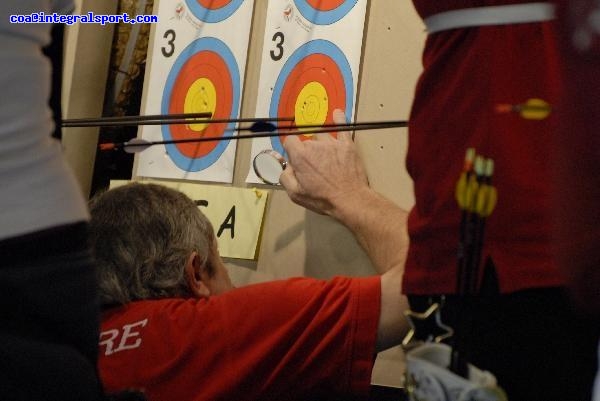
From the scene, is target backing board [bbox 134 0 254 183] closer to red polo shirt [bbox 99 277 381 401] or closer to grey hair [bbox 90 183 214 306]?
grey hair [bbox 90 183 214 306]

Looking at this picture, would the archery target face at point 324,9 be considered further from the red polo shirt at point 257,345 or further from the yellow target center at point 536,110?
the yellow target center at point 536,110

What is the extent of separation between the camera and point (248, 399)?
118 centimetres

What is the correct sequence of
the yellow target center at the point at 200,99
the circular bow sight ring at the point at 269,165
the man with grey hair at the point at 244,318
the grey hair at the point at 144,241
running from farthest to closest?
the yellow target center at the point at 200,99 → the circular bow sight ring at the point at 269,165 → the grey hair at the point at 144,241 → the man with grey hair at the point at 244,318

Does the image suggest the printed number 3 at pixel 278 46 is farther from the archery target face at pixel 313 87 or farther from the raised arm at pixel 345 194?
the raised arm at pixel 345 194

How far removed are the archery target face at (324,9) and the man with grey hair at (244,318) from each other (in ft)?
0.63

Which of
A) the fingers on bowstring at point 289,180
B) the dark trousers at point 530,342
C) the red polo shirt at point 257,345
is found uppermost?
the fingers on bowstring at point 289,180

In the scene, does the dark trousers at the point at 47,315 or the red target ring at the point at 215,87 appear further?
the red target ring at the point at 215,87

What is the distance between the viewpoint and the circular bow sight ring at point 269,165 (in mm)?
1411

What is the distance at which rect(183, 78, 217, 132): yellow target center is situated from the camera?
1520 mm

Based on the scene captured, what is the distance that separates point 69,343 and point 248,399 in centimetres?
50

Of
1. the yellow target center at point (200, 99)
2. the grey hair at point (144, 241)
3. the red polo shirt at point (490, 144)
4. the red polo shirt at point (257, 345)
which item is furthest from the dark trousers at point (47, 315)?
the yellow target center at point (200, 99)

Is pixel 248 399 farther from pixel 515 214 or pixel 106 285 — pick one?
pixel 515 214

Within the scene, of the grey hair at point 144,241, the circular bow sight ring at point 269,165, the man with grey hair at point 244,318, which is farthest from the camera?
the circular bow sight ring at point 269,165

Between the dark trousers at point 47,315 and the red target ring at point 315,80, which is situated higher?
the red target ring at point 315,80
